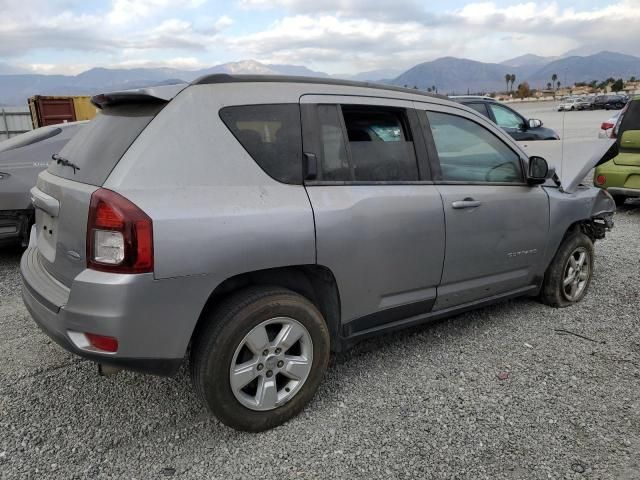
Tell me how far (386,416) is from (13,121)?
14.3 meters

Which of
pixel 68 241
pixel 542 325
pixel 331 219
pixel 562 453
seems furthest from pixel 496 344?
pixel 68 241

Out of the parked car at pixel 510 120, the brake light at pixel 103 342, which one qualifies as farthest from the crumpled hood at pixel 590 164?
the parked car at pixel 510 120

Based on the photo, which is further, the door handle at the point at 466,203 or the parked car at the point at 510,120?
the parked car at the point at 510,120

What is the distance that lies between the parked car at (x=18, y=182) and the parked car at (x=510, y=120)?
781cm

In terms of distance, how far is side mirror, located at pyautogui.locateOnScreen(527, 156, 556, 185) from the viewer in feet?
12.1

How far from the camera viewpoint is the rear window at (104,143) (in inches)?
93.4

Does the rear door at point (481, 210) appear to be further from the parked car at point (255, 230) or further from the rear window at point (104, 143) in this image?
the rear window at point (104, 143)

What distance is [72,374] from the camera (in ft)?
10.5

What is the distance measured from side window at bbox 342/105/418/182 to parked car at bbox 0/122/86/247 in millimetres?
3997

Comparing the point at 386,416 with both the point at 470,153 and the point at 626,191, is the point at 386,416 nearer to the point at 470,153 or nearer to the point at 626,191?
the point at 470,153

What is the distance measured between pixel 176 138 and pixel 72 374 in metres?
1.85

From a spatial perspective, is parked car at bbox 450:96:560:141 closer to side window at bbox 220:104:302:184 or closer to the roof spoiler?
side window at bbox 220:104:302:184

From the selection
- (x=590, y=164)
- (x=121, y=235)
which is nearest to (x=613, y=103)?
(x=590, y=164)

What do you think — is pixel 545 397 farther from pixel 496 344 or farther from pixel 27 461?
pixel 27 461
